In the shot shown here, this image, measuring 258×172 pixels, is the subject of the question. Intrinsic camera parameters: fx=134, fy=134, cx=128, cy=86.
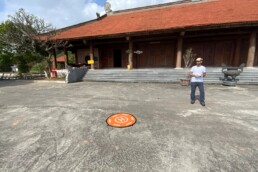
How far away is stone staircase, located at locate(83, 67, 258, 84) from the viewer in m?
7.89

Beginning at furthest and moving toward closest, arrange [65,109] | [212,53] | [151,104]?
[212,53], [151,104], [65,109]

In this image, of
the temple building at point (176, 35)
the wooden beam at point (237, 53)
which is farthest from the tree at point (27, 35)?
the wooden beam at point (237, 53)

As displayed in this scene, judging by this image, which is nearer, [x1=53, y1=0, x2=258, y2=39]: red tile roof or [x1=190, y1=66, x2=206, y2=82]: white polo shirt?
[x1=190, y1=66, x2=206, y2=82]: white polo shirt

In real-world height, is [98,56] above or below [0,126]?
above

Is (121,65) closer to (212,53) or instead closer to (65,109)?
(212,53)

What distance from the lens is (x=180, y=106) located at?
4.47 m

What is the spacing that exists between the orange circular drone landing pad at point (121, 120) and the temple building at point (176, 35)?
7489 mm

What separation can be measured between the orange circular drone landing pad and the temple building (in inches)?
295

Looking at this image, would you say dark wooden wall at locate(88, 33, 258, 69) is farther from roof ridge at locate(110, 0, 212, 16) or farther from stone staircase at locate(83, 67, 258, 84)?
roof ridge at locate(110, 0, 212, 16)

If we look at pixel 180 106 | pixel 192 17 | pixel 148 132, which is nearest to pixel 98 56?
pixel 192 17

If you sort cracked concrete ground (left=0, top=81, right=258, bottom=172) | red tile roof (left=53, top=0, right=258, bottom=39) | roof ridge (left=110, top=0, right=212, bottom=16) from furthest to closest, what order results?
1. roof ridge (left=110, top=0, right=212, bottom=16)
2. red tile roof (left=53, top=0, right=258, bottom=39)
3. cracked concrete ground (left=0, top=81, right=258, bottom=172)

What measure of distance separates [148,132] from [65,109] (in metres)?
2.88

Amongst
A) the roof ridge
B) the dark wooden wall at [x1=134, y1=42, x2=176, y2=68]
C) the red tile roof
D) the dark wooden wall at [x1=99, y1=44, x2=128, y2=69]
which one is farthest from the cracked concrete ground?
the roof ridge

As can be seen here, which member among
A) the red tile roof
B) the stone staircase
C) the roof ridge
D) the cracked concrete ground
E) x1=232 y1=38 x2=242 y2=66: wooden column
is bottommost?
the cracked concrete ground
